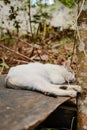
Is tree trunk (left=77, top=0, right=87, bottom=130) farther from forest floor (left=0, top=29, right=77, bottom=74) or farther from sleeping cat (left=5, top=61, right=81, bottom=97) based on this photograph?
forest floor (left=0, top=29, right=77, bottom=74)

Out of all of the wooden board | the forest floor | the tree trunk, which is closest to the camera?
the wooden board

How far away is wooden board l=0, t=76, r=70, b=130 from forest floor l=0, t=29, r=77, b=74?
234cm

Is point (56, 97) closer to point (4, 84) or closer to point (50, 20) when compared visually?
point (4, 84)

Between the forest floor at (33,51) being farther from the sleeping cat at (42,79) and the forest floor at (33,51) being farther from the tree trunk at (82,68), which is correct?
the tree trunk at (82,68)

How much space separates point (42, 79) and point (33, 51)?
2.97 meters

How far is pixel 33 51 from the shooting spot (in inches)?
255

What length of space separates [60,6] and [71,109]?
5.07 m

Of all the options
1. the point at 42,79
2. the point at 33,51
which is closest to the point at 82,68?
the point at 42,79

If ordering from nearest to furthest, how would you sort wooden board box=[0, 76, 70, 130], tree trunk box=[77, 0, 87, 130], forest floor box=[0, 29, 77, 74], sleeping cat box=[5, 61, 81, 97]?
wooden board box=[0, 76, 70, 130] → tree trunk box=[77, 0, 87, 130] → sleeping cat box=[5, 61, 81, 97] → forest floor box=[0, 29, 77, 74]

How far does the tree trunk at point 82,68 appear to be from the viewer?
3.05 metres

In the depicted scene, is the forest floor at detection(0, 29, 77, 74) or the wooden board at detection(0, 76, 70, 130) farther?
the forest floor at detection(0, 29, 77, 74)

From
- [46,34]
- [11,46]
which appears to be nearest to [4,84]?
[11,46]

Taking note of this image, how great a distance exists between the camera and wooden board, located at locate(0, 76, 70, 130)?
7.85 ft

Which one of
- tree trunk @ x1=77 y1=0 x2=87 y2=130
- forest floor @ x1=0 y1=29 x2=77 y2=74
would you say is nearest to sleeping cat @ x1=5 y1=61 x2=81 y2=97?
→ tree trunk @ x1=77 y1=0 x2=87 y2=130
